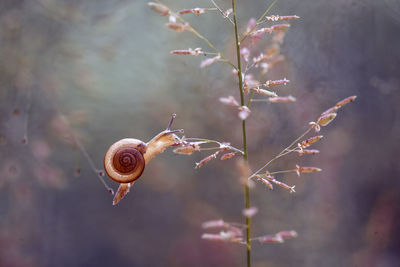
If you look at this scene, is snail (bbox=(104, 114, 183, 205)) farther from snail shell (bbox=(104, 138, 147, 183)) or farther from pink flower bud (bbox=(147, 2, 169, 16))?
pink flower bud (bbox=(147, 2, 169, 16))

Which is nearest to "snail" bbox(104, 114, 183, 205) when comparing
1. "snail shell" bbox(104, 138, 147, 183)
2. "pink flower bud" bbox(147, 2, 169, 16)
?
"snail shell" bbox(104, 138, 147, 183)

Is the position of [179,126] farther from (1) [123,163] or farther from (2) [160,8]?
(2) [160,8]

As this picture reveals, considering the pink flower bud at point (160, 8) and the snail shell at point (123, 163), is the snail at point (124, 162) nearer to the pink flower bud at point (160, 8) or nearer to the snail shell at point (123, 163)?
the snail shell at point (123, 163)

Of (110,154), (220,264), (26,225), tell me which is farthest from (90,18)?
(220,264)

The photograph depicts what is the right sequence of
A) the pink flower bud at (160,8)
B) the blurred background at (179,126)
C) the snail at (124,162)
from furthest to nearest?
the blurred background at (179,126)
the snail at (124,162)
the pink flower bud at (160,8)

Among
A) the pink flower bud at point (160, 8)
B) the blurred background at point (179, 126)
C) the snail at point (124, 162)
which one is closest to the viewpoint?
the pink flower bud at point (160, 8)

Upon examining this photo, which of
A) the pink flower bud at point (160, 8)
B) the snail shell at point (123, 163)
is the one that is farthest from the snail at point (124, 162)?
the pink flower bud at point (160, 8)
